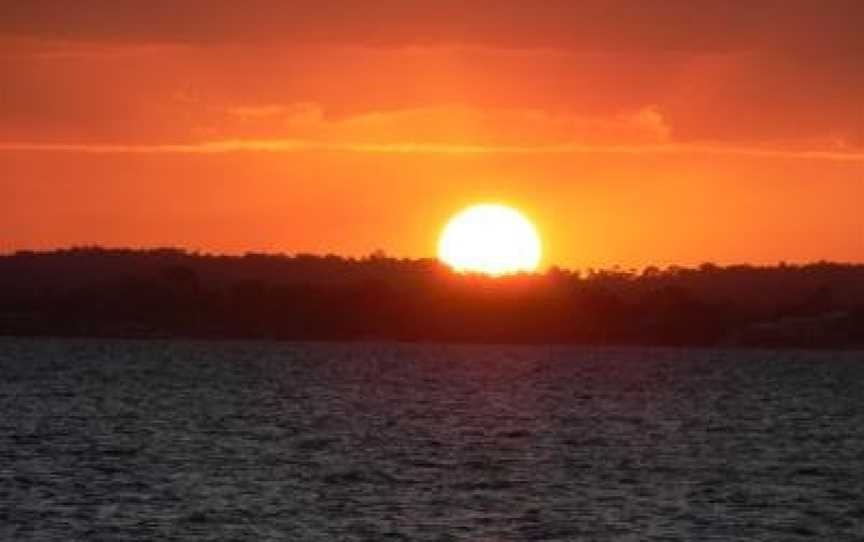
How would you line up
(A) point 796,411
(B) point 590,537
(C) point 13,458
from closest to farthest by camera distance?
(B) point 590,537 < (C) point 13,458 < (A) point 796,411

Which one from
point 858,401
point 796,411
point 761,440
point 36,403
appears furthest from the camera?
point 858,401

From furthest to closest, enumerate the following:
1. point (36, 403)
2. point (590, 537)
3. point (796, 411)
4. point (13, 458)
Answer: point (796, 411), point (36, 403), point (13, 458), point (590, 537)

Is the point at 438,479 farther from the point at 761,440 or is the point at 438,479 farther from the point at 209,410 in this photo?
the point at 209,410

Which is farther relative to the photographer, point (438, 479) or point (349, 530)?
point (438, 479)

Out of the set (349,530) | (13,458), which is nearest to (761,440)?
(13,458)

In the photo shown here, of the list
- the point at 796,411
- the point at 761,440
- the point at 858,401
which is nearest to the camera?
the point at 761,440

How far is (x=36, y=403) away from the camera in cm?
14462

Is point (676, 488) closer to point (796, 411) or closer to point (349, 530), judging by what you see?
point (349, 530)

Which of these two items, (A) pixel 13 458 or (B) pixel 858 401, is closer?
(A) pixel 13 458

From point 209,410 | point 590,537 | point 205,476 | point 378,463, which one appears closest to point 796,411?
point 209,410

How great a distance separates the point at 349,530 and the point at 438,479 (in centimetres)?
1821

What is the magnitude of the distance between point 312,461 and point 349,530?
27845mm

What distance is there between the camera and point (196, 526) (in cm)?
6844

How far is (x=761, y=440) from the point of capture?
390 ft
